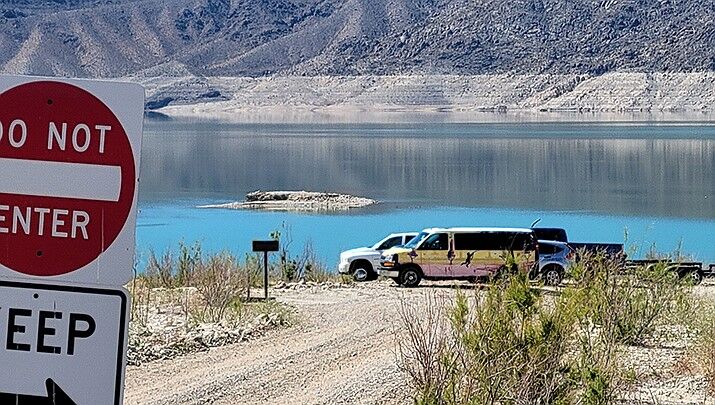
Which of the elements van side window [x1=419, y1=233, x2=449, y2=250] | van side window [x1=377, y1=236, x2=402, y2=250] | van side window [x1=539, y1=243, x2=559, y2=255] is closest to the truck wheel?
van side window [x1=377, y1=236, x2=402, y2=250]

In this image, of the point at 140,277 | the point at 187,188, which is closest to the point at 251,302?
the point at 140,277

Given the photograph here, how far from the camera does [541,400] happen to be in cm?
721

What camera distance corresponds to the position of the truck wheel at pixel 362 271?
73.4ft

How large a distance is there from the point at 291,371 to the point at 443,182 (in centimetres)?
A: 4576

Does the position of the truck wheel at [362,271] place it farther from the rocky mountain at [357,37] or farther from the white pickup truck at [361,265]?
the rocky mountain at [357,37]

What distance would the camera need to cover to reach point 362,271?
22.4m

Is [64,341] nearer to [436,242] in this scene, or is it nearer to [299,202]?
[436,242]

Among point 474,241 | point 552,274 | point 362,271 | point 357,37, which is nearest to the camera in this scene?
point 552,274

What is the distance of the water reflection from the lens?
162ft

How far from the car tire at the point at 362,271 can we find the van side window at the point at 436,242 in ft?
6.48

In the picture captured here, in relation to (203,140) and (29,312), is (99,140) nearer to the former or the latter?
(29,312)

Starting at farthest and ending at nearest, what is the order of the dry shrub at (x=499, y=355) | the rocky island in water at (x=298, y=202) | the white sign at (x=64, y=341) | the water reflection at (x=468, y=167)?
the water reflection at (x=468, y=167), the rocky island in water at (x=298, y=202), the dry shrub at (x=499, y=355), the white sign at (x=64, y=341)

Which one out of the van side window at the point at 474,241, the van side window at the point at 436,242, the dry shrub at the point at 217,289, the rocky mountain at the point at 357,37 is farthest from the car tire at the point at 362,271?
the rocky mountain at the point at 357,37

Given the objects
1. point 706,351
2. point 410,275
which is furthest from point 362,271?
point 706,351
